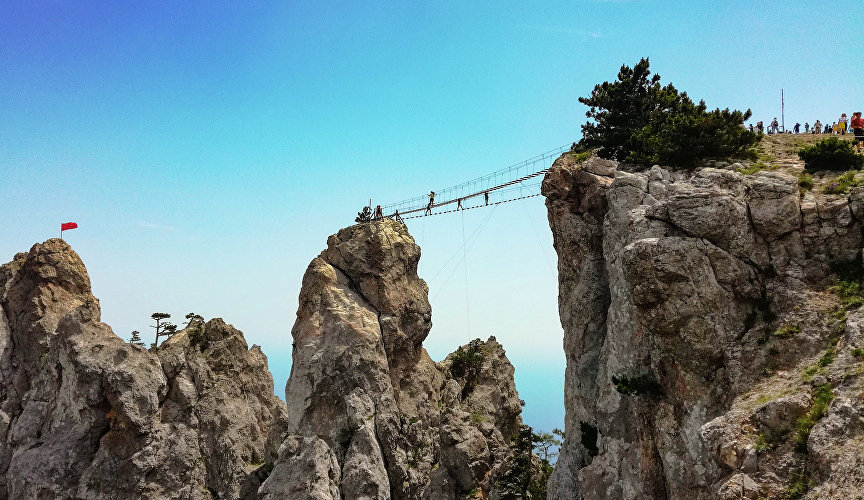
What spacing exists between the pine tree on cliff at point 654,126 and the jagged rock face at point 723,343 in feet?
12.5

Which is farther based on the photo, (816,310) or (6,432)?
(6,432)

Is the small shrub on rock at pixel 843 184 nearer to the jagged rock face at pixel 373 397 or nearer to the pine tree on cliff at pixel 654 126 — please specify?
the pine tree on cliff at pixel 654 126

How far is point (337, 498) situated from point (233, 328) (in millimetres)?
25957

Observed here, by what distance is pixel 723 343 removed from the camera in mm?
27453

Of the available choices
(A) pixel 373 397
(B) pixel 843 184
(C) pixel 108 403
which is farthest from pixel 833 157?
(C) pixel 108 403

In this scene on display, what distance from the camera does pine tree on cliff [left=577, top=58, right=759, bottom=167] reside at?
35.7 m

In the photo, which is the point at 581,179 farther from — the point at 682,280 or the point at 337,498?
the point at 337,498

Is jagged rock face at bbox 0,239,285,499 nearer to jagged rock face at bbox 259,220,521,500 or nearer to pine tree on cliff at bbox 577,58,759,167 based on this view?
jagged rock face at bbox 259,220,521,500

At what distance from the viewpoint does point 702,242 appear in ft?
93.7

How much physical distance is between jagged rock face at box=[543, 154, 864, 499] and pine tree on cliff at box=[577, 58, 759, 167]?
3819 mm

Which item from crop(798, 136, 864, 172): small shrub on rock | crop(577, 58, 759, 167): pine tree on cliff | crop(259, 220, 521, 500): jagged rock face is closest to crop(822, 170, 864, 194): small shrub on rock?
crop(798, 136, 864, 172): small shrub on rock

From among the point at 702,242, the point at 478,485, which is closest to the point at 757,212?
the point at 702,242

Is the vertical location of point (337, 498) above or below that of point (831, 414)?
below

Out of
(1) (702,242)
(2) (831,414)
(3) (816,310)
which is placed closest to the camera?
(2) (831,414)
